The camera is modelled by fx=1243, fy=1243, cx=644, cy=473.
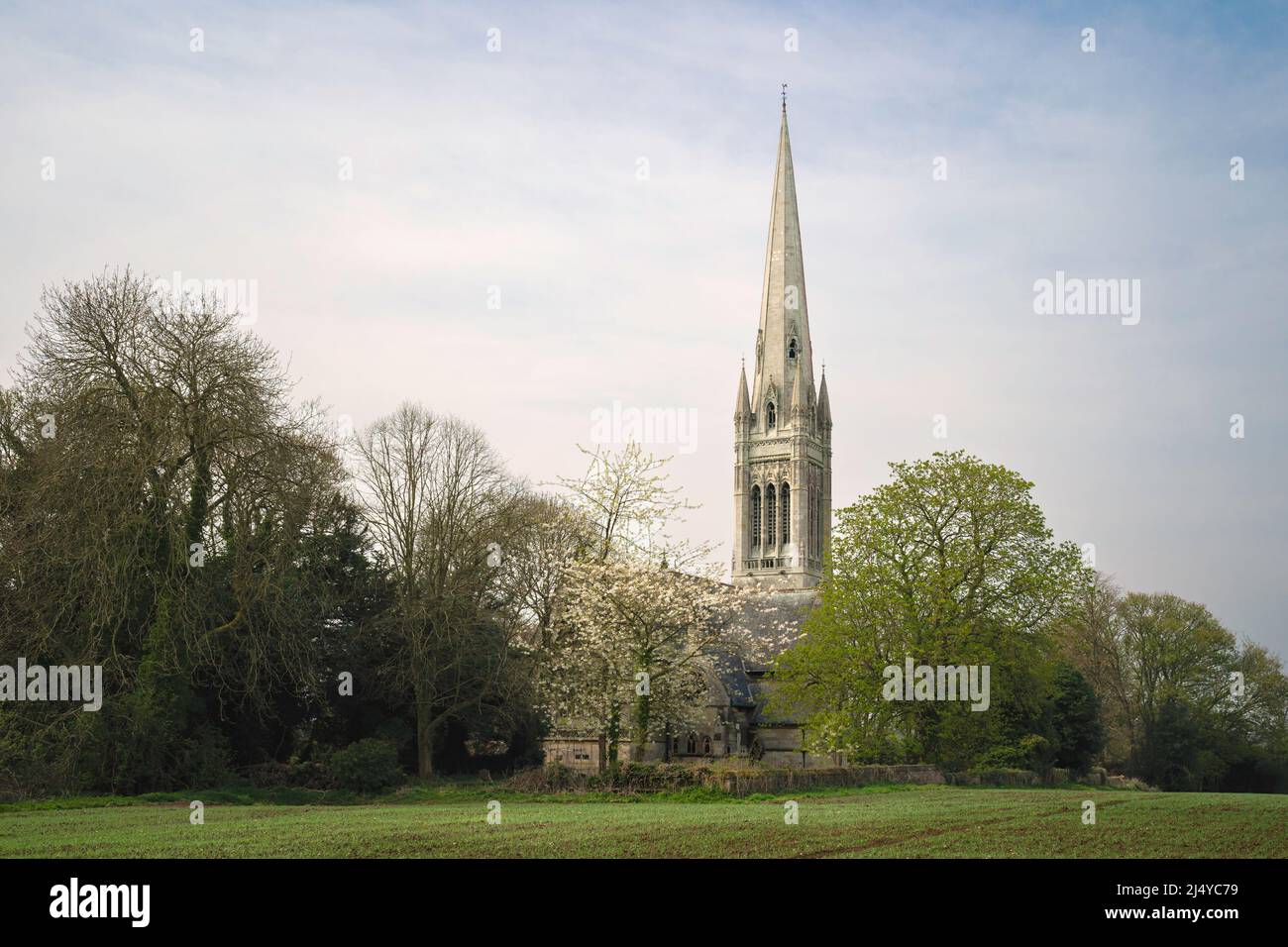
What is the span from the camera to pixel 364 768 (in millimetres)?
38219

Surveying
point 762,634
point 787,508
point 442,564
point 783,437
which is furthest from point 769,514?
point 442,564

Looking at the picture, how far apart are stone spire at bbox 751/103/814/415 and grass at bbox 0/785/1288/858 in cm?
7772

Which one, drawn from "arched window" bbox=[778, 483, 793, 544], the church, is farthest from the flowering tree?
"arched window" bbox=[778, 483, 793, 544]

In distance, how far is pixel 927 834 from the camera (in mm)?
22797

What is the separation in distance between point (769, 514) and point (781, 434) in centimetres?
722

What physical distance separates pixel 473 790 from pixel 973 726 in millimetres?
18510

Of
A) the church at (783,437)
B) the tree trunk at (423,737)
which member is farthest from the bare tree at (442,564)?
the church at (783,437)

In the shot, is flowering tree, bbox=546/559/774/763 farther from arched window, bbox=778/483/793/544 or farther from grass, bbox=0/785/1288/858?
arched window, bbox=778/483/793/544

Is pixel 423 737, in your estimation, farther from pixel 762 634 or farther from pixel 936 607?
pixel 762 634

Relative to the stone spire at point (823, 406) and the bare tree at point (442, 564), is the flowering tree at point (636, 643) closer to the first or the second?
the bare tree at point (442, 564)

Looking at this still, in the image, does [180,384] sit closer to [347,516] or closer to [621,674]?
[347,516]
